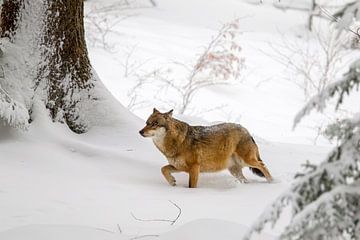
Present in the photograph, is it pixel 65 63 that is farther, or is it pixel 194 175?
pixel 65 63

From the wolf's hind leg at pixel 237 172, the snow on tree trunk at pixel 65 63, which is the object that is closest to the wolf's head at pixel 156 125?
the wolf's hind leg at pixel 237 172

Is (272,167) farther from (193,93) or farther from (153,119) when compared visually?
(193,93)

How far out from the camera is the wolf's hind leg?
6.92m

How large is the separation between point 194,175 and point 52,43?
2540 millimetres

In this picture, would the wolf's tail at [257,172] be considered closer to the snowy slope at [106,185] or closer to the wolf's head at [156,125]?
the snowy slope at [106,185]

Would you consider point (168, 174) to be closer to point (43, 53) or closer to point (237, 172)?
point (237, 172)

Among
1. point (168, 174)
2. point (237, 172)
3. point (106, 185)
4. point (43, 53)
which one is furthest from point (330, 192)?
point (43, 53)

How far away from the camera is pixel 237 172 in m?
6.98

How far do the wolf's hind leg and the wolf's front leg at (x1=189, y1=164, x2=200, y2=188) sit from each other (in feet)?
1.82

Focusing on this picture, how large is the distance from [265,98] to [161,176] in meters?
12.3

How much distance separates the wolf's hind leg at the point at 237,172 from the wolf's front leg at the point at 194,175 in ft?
1.82

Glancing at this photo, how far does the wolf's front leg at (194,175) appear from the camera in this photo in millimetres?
6551

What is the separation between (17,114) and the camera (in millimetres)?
6578

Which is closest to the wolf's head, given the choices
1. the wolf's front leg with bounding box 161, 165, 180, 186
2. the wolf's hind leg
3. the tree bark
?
the wolf's front leg with bounding box 161, 165, 180, 186
